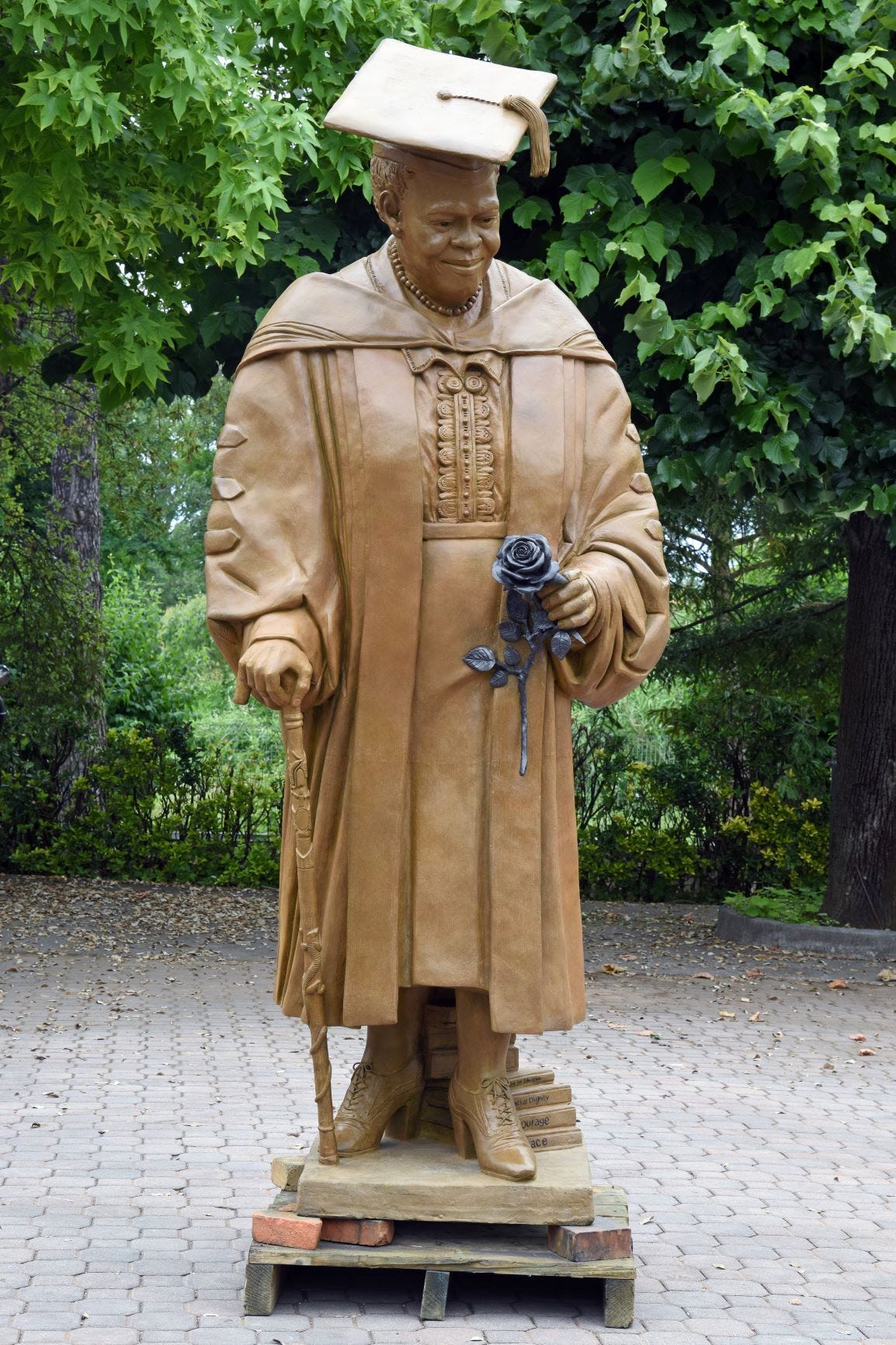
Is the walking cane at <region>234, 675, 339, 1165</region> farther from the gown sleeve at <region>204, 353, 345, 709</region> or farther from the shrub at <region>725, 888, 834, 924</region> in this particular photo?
the shrub at <region>725, 888, 834, 924</region>

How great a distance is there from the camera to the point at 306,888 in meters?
3.95

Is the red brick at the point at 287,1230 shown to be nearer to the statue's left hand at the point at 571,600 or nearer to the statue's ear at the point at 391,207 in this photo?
the statue's left hand at the point at 571,600

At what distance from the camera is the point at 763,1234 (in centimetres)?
483

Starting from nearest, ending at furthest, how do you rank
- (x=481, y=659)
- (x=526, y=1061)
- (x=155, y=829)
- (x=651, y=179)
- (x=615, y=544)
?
1. (x=481, y=659)
2. (x=615, y=544)
3. (x=526, y=1061)
4. (x=651, y=179)
5. (x=155, y=829)

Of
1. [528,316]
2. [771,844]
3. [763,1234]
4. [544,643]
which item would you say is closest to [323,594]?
[544,643]

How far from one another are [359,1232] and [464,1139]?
14.8 inches

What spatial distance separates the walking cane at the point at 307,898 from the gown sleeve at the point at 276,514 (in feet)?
0.58

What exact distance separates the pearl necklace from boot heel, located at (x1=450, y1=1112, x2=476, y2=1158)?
6.67ft

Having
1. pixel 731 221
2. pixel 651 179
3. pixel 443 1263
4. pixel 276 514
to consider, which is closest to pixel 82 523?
pixel 731 221

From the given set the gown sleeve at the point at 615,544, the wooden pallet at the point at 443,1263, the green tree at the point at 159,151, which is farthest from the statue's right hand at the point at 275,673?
the green tree at the point at 159,151

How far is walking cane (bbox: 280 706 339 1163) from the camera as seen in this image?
393 cm

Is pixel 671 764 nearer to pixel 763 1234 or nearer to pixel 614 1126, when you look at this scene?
pixel 614 1126

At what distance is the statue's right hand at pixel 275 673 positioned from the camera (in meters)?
3.86

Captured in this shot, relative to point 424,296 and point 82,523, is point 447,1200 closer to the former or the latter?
point 424,296
